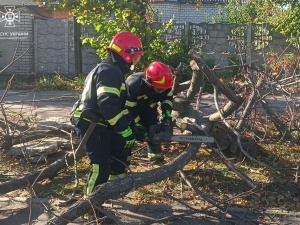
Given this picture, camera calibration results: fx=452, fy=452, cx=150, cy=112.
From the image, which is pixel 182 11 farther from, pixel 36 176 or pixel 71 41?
pixel 36 176

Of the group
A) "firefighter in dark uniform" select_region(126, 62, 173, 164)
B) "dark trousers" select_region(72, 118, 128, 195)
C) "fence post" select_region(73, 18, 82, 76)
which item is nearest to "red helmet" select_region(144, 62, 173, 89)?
"firefighter in dark uniform" select_region(126, 62, 173, 164)

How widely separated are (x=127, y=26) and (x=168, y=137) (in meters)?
4.15

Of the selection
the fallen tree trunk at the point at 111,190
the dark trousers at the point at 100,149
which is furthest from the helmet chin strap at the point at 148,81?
the fallen tree trunk at the point at 111,190

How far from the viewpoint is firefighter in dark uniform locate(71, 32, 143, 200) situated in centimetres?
400

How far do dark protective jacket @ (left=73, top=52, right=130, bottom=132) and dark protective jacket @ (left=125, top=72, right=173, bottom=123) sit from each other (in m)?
0.77

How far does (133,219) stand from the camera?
4.16 m

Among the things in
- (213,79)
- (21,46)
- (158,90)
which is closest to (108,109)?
(158,90)

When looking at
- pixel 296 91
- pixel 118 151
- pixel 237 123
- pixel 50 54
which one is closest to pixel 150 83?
pixel 118 151

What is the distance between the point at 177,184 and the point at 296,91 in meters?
2.22

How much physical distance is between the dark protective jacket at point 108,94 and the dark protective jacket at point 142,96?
0.77 meters

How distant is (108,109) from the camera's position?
397 cm

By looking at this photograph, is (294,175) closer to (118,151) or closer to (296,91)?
(296,91)

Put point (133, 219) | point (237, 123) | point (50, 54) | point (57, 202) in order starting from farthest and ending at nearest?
point (50, 54), point (237, 123), point (57, 202), point (133, 219)

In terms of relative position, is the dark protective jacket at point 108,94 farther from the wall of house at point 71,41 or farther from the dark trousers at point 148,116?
the wall of house at point 71,41
